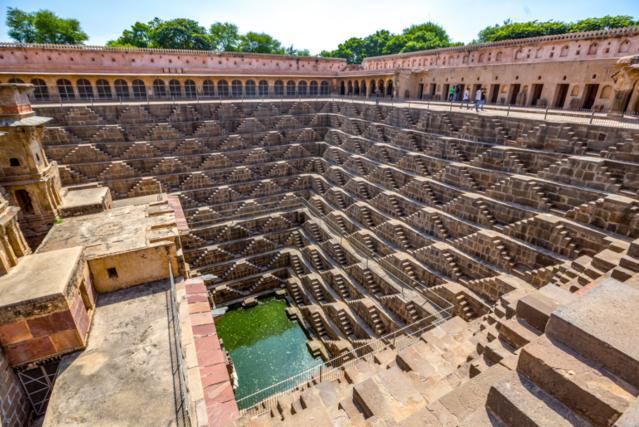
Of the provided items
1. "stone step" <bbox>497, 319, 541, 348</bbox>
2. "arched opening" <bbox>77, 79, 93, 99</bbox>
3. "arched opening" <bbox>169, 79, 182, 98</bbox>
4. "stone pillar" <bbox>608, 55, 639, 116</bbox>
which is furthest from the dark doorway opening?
"arched opening" <bbox>77, 79, 93, 99</bbox>

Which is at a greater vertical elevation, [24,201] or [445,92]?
[445,92]

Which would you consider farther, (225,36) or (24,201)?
(225,36)

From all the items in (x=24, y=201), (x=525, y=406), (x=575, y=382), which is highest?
(x=575, y=382)

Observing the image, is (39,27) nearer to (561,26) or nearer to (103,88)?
(103,88)

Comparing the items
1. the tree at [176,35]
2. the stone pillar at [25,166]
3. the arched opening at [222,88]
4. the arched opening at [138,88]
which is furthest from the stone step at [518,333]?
the tree at [176,35]

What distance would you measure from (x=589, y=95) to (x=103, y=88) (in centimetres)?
2803

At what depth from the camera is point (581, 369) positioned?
11.5 feet

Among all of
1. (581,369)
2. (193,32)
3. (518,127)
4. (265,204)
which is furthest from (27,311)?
(193,32)

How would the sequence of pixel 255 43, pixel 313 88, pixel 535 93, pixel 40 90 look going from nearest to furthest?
pixel 535 93, pixel 40 90, pixel 313 88, pixel 255 43

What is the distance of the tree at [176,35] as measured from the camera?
3994 cm

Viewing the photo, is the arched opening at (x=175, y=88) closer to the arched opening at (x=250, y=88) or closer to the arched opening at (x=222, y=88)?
the arched opening at (x=222, y=88)

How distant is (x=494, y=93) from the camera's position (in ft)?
61.9

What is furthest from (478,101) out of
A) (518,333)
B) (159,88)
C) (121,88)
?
(121,88)

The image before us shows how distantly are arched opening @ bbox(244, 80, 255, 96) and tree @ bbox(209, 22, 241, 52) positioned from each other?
27764mm
